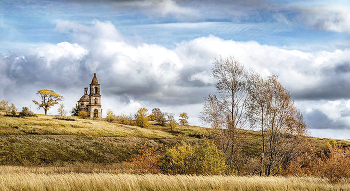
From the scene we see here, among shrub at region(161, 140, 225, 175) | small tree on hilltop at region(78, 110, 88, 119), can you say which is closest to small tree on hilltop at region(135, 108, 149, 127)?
small tree on hilltop at region(78, 110, 88, 119)

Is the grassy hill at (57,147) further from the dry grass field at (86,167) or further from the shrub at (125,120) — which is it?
the shrub at (125,120)

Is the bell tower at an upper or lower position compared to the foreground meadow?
upper

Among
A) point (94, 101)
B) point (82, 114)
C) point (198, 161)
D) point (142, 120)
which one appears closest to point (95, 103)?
point (94, 101)

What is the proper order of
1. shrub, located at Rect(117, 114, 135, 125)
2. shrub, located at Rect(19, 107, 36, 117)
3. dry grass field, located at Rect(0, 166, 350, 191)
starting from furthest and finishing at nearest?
1. shrub, located at Rect(117, 114, 135, 125)
2. shrub, located at Rect(19, 107, 36, 117)
3. dry grass field, located at Rect(0, 166, 350, 191)

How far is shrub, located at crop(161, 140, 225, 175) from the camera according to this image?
2041 cm

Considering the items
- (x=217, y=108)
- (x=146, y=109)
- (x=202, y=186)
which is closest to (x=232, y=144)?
(x=217, y=108)

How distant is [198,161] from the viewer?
20.6 m

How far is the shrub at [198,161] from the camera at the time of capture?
66.9 ft

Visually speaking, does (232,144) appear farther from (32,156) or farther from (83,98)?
(83,98)

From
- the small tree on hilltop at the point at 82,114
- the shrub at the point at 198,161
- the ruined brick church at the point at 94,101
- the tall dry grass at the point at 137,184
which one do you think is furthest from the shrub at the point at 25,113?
the tall dry grass at the point at 137,184

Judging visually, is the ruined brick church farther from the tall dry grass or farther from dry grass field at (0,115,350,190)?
the tall dry grass

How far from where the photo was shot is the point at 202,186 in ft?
46.0

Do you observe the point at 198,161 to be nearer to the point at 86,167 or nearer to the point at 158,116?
the point at 86,167

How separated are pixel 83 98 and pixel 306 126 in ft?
414
